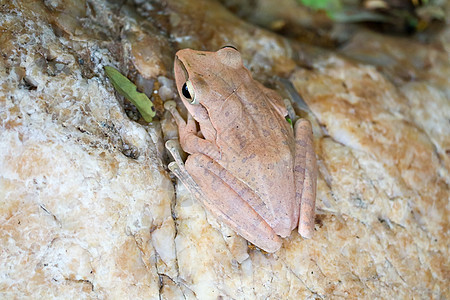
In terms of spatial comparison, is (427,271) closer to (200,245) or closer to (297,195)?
(297,195)

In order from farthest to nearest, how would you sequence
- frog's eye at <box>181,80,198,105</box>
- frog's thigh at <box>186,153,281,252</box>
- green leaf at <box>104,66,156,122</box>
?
1. green leaf at <box>104,66,156,122</box>
2. frog's eye at <box>181,80,198,105</box>
3. frog's thigh at <box>186,153,281,252</box>

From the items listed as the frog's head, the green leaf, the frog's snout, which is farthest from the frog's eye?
the green leaf

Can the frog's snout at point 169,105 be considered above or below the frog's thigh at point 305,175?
above

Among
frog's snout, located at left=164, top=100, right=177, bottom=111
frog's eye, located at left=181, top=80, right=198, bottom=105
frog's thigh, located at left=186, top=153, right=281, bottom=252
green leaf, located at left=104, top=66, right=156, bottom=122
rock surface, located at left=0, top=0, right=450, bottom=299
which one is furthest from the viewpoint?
frog's snout, located at left=164, top=100, right=177, bottom=111

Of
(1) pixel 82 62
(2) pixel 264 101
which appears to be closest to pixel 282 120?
(2) pixel 264 101

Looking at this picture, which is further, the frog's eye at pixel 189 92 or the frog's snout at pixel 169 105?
the frog's snout at pixel 169 105

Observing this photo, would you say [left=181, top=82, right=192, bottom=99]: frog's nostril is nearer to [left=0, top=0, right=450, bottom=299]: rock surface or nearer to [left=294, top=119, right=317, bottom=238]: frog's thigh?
[left=0, top=0, right=450, bottom=299]: rock surface

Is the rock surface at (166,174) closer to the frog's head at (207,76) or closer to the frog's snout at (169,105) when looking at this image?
the frog's snout at (169,105)

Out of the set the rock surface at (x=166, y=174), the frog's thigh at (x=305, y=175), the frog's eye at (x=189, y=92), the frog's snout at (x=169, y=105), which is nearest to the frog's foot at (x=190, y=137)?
the frog's snout at (x=169, y=105)

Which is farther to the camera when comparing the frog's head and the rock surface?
the frog's head
